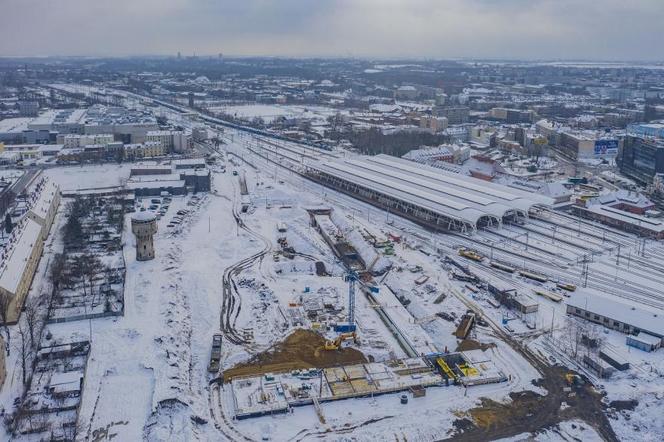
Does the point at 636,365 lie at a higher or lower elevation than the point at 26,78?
lower

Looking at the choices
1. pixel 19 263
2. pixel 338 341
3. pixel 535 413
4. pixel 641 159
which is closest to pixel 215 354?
pixel 338 341

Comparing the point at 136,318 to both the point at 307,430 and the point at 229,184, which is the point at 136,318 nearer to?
the point at 307,430

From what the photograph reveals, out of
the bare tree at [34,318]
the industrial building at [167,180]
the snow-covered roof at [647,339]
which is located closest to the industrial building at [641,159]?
the snow-covered roof at [647,339]

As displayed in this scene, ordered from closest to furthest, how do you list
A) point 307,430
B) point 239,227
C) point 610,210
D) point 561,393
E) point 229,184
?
point 307,430
point 561,393
point 239,227
point 610,210
point 229,184

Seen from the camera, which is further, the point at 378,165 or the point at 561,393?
the point at 378,165

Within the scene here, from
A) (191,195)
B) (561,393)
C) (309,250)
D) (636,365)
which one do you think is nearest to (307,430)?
(561,393)

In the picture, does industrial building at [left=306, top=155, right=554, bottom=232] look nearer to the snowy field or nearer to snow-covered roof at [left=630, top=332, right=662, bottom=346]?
snow-covered roof at [left=630, top=332, right=662, bottom=346]

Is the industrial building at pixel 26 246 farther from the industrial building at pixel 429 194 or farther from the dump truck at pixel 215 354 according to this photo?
the industrial building at pixel 429 194

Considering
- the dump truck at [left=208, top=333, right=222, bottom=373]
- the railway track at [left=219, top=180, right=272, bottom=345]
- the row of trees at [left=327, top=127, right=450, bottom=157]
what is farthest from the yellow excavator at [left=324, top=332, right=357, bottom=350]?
the row of trees at [left=327, top=127, right=450, bottom=157]
